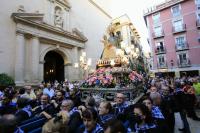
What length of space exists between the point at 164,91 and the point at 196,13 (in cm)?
2341

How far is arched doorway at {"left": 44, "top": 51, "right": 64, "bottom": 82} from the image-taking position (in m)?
16.0

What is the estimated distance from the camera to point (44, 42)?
13711mm

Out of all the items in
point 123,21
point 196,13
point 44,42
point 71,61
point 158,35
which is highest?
point 123,21

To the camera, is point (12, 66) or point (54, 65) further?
point (54, 65)

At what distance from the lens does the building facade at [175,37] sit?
2347cm

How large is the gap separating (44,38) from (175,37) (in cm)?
2016

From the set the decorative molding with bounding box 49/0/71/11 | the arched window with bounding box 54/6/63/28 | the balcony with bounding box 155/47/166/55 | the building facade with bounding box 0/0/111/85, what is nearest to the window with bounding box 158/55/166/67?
the balcony with bounding box 155/47/166/55

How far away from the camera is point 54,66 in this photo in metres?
16.8

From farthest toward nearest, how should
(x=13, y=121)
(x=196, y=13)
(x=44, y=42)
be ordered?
(x=196, y=13) → (x=44, y=42) → (x=13, y=121)

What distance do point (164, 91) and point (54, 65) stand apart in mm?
13445

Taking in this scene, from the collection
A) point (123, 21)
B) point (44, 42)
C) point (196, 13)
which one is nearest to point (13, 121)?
point (44, 42)

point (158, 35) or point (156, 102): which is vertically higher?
point (158, 35)

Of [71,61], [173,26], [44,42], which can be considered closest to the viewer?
[44,42]

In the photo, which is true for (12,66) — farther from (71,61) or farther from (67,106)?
(67,106)
